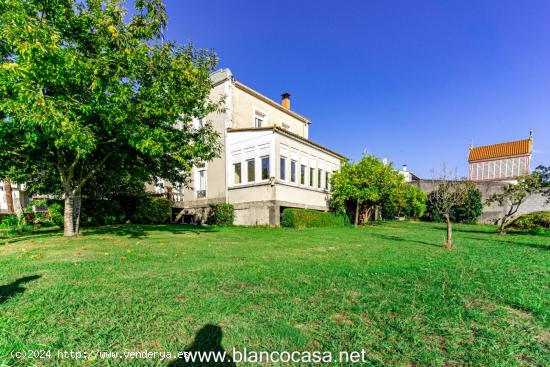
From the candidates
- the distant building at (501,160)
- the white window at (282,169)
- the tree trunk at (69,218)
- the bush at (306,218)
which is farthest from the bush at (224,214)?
the distant building at (501,160)

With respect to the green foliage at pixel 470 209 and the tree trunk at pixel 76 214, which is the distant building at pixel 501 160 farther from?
the tree trunk at pixel 76 214

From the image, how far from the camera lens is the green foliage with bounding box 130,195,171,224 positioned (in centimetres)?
1886

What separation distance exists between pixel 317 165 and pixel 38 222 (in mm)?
18858

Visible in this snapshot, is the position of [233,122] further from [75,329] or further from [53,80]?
[75,329]

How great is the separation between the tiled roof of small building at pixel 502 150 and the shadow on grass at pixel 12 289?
52.5 m

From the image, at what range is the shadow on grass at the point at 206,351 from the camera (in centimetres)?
225

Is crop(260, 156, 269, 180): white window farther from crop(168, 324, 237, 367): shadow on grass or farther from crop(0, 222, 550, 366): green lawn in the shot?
crop(168, 324, 237, 367): shadow on grass

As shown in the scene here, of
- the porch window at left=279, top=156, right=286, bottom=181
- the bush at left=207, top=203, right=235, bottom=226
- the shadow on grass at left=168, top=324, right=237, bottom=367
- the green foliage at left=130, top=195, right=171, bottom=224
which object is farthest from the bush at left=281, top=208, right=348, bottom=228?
the shadow on grass at left=168, top=324, right=237, bottom=367

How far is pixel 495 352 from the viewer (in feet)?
7.73

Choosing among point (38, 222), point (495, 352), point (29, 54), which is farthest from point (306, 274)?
point (38, 222)

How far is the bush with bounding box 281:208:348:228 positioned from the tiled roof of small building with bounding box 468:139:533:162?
119 ft

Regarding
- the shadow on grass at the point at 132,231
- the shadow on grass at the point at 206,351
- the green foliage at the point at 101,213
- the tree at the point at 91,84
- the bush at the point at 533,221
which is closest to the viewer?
the shadow on grass at the point at 206,351

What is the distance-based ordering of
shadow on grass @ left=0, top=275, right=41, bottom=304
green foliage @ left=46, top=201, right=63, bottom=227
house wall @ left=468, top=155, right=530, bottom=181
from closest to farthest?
shadow on grass @ left=0, top=275, right=41, bottom=304 < green foliage @ left=46, top=201, right=63, bottom=227 < house wall @ left=468, top=155, right=530, bottom=181

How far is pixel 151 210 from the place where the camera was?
1927cm
